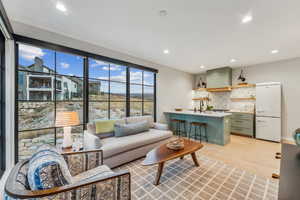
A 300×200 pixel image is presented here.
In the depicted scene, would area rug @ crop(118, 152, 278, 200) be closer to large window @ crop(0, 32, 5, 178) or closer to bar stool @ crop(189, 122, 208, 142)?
bar stool @ crop(189, 122, 208, 142)

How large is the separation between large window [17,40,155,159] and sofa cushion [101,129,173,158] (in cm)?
98

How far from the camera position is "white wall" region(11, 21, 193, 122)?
8.10 ft

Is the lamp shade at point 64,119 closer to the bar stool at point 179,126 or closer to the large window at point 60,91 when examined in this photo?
the large window at point 60,91

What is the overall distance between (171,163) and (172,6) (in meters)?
2.80

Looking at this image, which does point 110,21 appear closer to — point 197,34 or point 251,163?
point 197,34

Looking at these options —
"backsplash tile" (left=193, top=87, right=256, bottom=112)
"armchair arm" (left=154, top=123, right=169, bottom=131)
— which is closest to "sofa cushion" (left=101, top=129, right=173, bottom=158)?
"armchair arm" (left=154, top=123, right=169, bottom=131)

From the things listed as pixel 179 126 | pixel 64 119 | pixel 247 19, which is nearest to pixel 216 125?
pixel 179 126

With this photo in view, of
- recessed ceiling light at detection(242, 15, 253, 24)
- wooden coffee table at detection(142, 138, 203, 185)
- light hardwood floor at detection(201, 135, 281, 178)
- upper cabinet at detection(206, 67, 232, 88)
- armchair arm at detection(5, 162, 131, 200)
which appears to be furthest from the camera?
upper cabinet at detection(206, 67, 232, 88)

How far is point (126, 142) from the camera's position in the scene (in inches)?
104

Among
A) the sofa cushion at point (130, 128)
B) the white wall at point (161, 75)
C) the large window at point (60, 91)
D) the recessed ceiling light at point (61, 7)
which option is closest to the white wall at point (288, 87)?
the white wall at point (161, 75)

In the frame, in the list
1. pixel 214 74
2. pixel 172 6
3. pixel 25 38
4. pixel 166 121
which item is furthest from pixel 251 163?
pixel 25 38

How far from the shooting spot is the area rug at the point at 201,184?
1765mm

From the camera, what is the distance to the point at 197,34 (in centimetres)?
264

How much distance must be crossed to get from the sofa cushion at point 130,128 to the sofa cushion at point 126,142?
0.12 m
